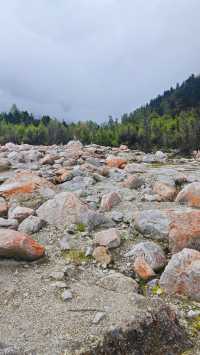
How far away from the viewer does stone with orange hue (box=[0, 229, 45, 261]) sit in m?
5.14

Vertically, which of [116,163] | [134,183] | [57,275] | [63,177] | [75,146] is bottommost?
[57,275]

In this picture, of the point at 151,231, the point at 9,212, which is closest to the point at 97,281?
the point at 151,231

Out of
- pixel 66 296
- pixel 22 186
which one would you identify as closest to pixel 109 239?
pixel 66 296

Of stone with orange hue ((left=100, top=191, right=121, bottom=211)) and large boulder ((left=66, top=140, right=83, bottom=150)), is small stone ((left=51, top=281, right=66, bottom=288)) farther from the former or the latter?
large boulder ((left=66, top=140, right=83, bottom=150))

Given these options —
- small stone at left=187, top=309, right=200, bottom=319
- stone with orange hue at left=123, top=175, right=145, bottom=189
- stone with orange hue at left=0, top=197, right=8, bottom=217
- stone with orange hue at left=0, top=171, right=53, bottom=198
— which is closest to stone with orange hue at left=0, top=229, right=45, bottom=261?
stone with orange hue at left=0, top=197, right=8, bottom=217

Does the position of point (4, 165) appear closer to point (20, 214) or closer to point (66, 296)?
point (20, 214)

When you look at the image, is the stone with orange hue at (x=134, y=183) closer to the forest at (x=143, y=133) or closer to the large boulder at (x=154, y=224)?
the large boulder at (x=154, y=224)

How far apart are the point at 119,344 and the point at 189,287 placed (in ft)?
4.80

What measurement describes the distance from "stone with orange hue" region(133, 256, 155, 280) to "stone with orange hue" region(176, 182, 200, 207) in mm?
3210

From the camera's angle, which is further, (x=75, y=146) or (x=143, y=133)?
(x=143, y=133)

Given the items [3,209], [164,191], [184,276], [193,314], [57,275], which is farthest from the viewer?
[164,191]

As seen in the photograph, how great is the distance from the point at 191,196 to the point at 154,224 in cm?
201

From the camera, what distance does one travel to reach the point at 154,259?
526 centimetres

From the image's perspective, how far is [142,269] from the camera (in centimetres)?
507
